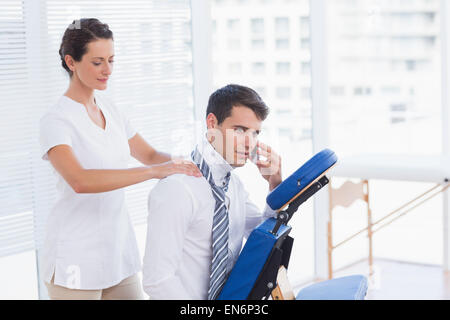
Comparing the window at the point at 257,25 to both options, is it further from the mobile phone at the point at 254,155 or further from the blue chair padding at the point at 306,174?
the blue chair padding at the point at 306,174

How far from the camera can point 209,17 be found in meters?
2.81

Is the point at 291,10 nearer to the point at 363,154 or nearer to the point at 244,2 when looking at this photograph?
the point at 244,2

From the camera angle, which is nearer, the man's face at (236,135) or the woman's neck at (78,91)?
the man's face at (236,135)

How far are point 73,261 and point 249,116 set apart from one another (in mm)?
614

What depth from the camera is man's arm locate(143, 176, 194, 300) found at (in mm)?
1405

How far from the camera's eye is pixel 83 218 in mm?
1716

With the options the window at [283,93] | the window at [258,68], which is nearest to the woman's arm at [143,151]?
the window at [258,68]

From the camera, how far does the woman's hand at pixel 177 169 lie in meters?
1.50

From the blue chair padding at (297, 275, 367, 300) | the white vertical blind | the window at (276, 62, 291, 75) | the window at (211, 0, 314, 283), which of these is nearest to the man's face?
the white vertical blind

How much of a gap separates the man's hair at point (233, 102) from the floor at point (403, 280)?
75.6 inches

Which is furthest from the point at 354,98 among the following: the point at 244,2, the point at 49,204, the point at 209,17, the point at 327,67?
the point at 49,204

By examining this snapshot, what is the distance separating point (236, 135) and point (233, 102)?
8cm

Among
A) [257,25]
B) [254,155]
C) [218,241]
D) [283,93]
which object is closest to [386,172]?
[283,93]

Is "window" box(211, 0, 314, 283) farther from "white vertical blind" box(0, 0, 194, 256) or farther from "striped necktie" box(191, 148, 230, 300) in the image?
"striped necktie" box(191, 148, 230, 300)
